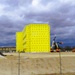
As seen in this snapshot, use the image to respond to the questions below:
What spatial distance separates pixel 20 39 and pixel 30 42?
34952mm

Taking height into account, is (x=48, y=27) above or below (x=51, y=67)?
above

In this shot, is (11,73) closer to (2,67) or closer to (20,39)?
(2,67)

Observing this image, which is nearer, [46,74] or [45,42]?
[46,74]

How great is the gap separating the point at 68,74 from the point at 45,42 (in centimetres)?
4565

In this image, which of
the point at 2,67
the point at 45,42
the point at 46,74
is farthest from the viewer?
the point at 45,42

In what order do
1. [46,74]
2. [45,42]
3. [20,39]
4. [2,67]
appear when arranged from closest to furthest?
[46,74] → [2,67] → [45,42] → [20,39]

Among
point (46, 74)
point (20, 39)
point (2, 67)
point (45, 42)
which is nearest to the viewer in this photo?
point (46, 74)

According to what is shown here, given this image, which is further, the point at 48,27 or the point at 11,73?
the point at 48,27

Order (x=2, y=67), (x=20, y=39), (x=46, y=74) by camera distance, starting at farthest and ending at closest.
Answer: (x=20, y=39) → (x=2, y=67) → (x=46, y=74)

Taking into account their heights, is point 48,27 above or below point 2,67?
above

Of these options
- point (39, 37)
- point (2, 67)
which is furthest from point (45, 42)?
point (2, 67)

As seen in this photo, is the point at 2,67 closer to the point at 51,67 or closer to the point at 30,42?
the point at 51,67

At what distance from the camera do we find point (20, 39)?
103m

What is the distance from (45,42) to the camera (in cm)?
6725
